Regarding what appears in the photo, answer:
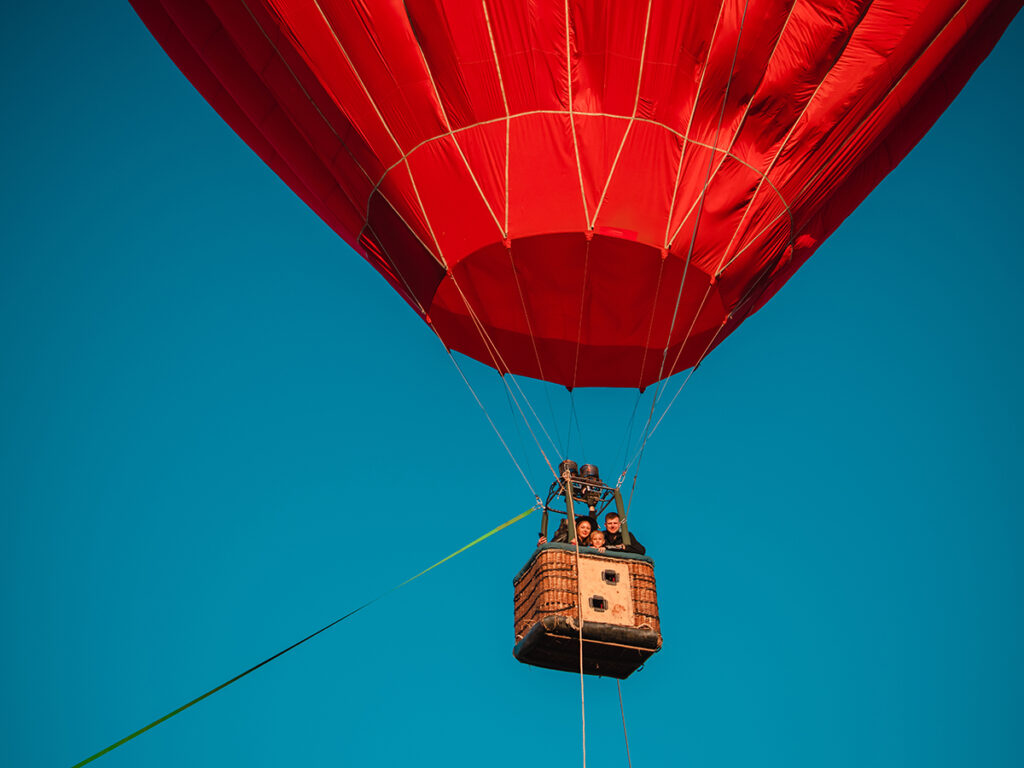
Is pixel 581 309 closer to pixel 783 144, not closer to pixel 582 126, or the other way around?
pixel 582 126

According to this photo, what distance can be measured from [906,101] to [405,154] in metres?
3.62

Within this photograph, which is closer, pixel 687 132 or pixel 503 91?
pixel 503 91

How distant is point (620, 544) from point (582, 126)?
2.63 metres

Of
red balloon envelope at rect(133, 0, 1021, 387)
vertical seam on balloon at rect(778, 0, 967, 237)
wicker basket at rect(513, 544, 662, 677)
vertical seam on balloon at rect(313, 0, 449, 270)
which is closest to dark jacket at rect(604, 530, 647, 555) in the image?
wicker basket at rect(513, 544, 662, 677)

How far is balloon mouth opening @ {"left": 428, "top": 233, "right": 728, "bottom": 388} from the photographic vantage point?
6855 millimetres

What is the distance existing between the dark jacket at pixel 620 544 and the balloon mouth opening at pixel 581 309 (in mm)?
1833

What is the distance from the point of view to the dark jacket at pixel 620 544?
6004 mm

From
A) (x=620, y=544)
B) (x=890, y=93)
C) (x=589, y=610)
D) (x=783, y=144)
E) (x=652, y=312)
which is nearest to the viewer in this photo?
(x=589, y=610)

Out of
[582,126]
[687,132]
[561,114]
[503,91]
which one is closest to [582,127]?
[582,126]

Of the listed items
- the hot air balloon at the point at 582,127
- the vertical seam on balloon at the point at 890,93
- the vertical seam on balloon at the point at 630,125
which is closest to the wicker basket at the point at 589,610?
the hot air balloon at the point at 582,127

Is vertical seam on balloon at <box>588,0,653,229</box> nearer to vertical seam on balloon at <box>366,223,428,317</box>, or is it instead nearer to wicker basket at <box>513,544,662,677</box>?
vertical seam on balloon at <box>366,223,428,317</box>

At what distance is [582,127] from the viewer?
6.49 meters

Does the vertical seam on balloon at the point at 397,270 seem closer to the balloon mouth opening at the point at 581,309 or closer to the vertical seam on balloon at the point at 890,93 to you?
the balloon mouth opening at the point at 581,309

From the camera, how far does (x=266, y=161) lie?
828cm
